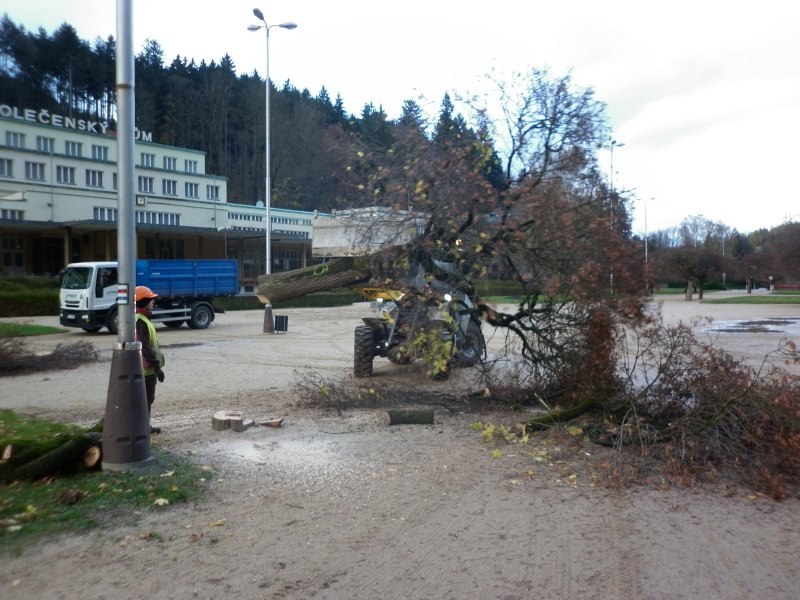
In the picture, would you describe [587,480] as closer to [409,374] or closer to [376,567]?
[376,567]

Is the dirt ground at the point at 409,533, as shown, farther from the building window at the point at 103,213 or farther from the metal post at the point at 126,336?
the building window at the point at 103,213

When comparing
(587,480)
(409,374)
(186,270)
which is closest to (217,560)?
(587,480)

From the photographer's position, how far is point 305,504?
5.84m

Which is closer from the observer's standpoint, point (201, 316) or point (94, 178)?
point (201, 316)

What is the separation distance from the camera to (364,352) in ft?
44.4

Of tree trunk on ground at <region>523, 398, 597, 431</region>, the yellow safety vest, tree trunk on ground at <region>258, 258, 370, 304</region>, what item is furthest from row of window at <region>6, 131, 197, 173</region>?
tree trunk on ground at <region>523, 398, 597, 431</region>

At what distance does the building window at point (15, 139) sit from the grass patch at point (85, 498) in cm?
3852

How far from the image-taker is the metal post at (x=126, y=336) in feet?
20.9

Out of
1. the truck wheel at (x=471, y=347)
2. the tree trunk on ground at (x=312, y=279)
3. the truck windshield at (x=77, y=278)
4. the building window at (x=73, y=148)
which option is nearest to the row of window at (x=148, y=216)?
the building window at (x=73, y=148)

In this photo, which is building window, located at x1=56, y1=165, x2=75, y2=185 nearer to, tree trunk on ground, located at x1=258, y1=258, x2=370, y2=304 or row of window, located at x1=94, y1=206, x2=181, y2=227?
row of window, located at x1=94, y1=206, x2=181, y2=227

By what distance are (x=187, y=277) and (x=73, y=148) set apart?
91.7ft

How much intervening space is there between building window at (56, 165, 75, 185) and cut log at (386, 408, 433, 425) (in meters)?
45.7

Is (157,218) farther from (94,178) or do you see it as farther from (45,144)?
(45,144)

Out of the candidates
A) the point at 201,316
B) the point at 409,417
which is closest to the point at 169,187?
the point at 201,316
